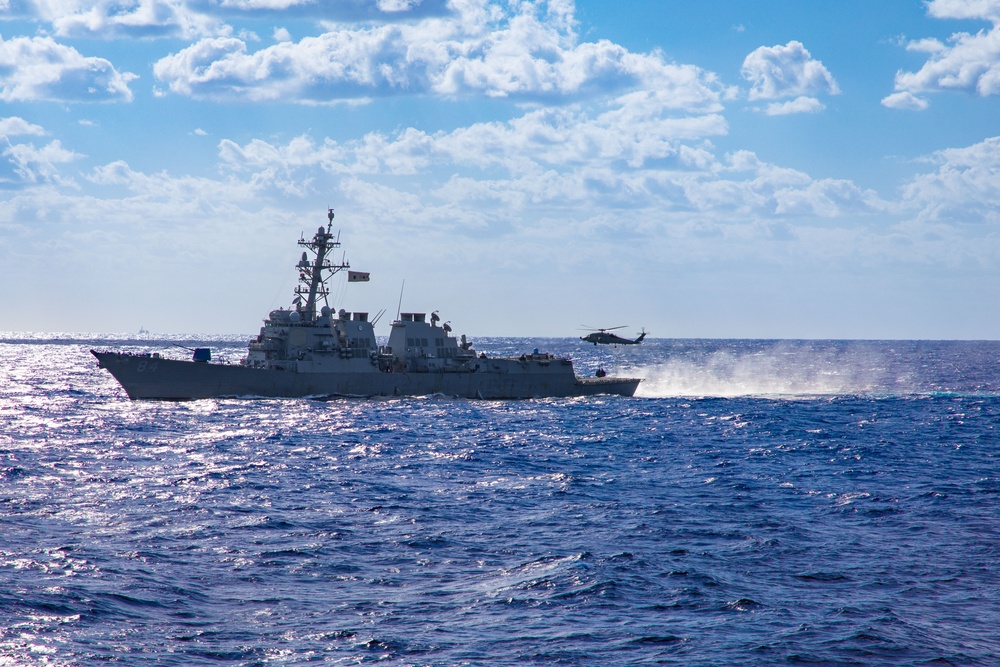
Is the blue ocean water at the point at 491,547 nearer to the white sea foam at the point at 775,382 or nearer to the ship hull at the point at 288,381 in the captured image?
the ship hull at the point at 288,381

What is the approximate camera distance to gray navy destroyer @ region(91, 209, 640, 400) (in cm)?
5284

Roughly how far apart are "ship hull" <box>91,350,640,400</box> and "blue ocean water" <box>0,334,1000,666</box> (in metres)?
10.6

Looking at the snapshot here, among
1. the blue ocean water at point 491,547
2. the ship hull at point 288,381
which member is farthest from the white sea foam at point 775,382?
the blue ocean water at point 491,547

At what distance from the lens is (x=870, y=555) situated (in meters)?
19.4

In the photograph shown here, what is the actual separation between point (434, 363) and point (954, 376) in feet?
214

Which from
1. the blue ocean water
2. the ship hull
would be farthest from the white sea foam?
the blue ocean water

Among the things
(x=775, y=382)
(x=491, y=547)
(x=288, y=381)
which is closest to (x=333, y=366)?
(x=288, y=381)

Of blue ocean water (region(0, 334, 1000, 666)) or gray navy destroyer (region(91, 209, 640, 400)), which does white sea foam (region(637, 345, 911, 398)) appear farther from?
blue ocean water (region(0, 334, 1000, 666))

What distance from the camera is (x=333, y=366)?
2163 inches

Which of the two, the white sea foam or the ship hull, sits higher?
the white sea foam

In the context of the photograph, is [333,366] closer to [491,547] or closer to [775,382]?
[491,547]

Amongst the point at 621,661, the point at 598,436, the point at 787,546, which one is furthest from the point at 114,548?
the point at 598,436

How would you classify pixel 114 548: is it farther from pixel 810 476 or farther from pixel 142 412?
pixel 142 412

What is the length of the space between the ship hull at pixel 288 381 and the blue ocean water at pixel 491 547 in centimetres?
1060
